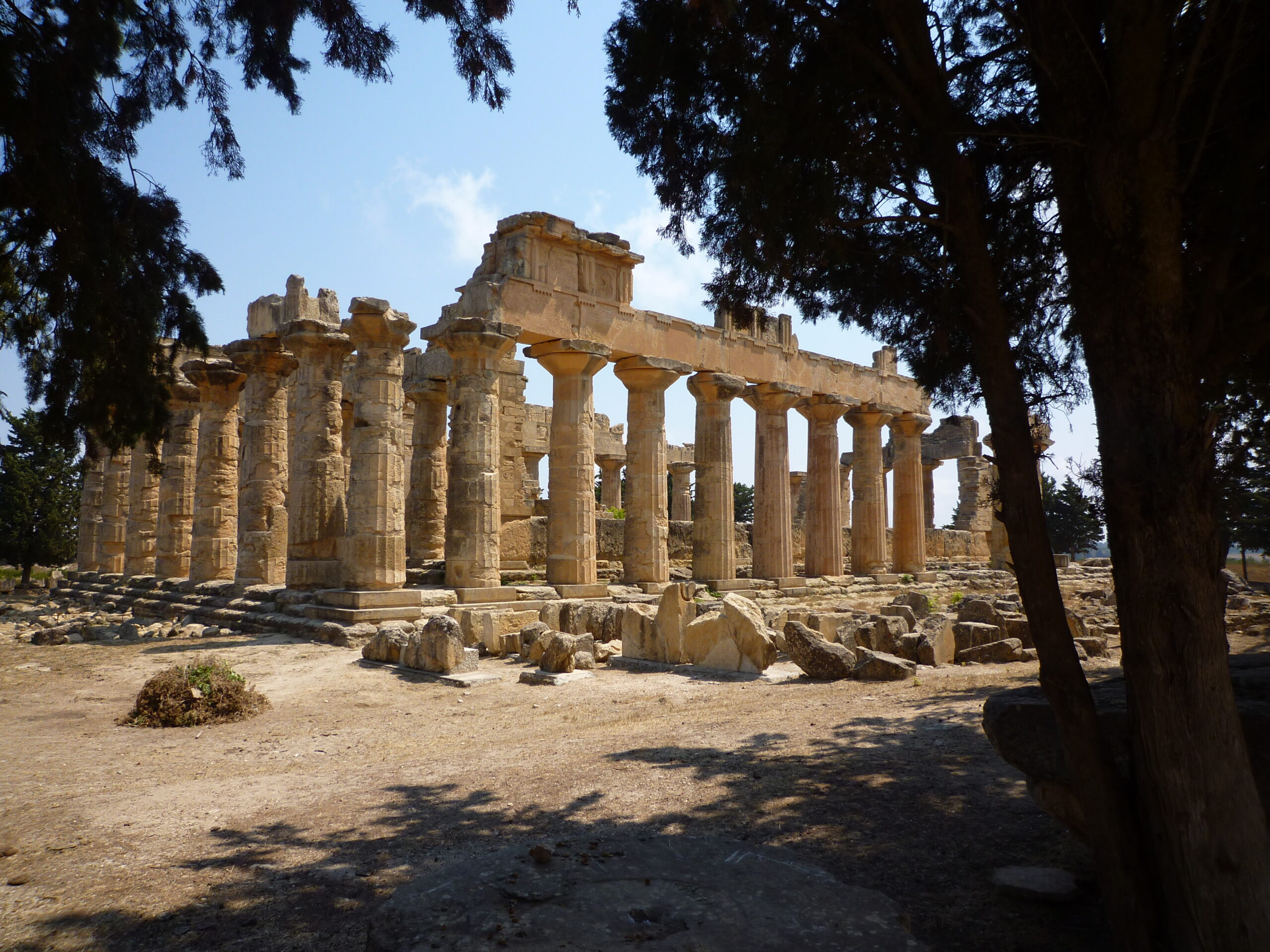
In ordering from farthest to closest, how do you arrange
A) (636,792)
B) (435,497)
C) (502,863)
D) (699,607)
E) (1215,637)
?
(435,497)
(699,607)
(636,792)
(502,863)
(1215,637)

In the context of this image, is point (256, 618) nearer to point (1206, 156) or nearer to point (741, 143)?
point (741, 143)

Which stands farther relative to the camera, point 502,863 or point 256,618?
point 256,618

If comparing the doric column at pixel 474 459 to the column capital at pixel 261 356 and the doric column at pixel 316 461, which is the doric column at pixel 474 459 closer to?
the doric column at pixel 316 461

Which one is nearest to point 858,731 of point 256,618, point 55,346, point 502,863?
point 502,863

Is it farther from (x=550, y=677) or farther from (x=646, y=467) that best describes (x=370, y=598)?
(x=646, y=467)

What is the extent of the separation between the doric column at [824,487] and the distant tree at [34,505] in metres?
20.8

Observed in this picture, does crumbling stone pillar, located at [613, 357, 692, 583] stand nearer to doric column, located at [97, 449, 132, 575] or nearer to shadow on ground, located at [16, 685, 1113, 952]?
shadow on ground, located at [16, 685, 1113, 952]

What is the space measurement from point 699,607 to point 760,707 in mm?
5053

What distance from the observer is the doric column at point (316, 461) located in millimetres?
14359

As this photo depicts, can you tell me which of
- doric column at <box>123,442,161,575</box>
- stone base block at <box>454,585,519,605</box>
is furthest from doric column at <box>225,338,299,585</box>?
doric column at <box>123,442,161,575</box>

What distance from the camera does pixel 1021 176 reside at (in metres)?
4.92

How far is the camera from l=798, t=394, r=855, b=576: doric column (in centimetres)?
2078

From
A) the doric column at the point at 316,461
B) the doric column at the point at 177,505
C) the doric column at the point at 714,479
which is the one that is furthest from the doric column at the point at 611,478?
the doric column at the point at 316,461

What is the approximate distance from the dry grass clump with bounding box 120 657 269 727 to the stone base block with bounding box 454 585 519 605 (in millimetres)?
5544
